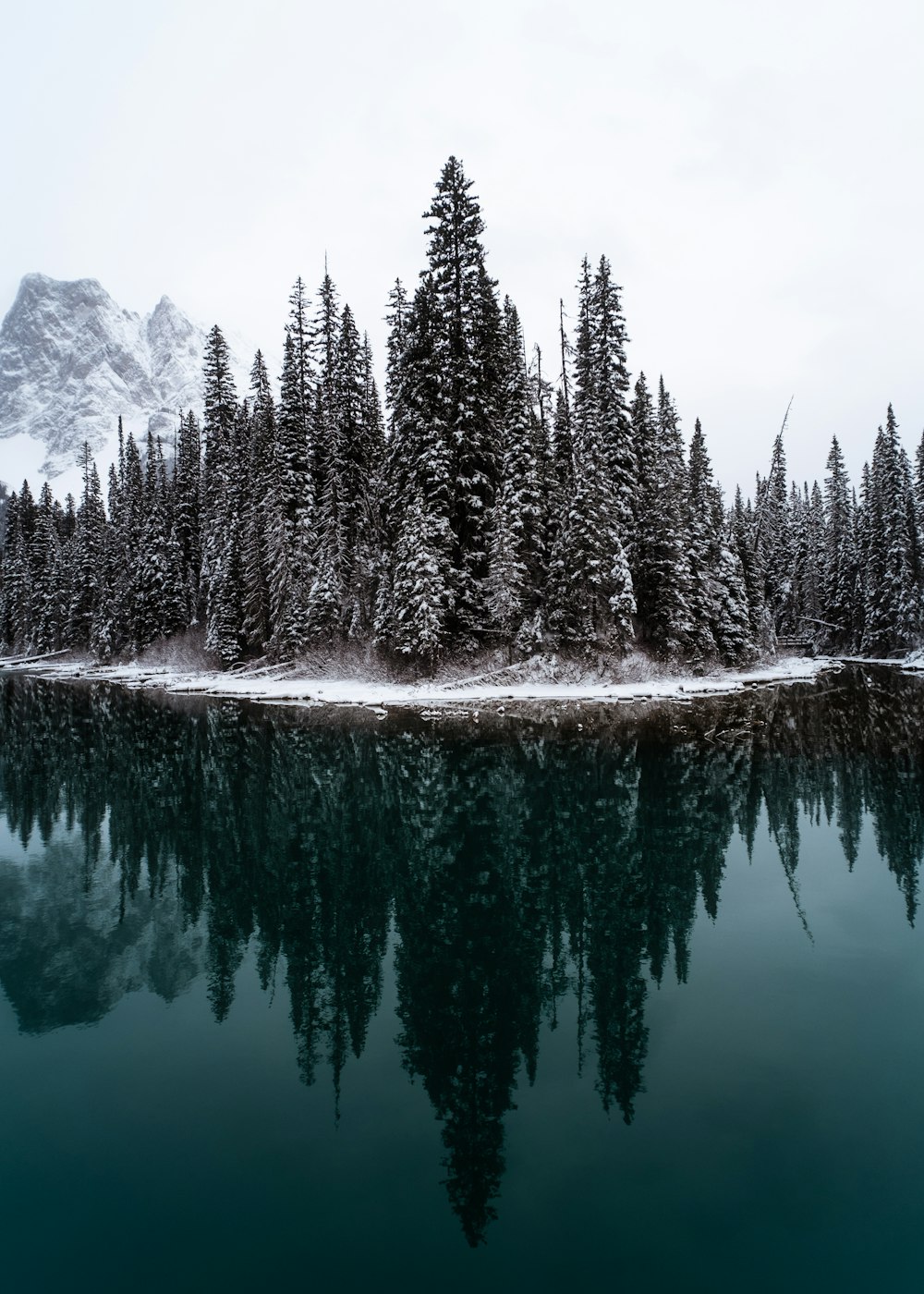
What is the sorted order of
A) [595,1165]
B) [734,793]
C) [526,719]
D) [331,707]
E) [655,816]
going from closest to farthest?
[595,1165] < [655,816] < [734,793] < [526,719] < [331,707]

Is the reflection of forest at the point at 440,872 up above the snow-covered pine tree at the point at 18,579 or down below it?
below

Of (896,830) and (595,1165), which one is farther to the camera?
(896,830)

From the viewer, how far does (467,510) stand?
35406 millimetres

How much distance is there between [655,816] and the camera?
1416cm

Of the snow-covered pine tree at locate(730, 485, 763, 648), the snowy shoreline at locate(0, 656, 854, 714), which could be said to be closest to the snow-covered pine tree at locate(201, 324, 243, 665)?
the snowy shoreline at locate(0, 656, 854, 714)

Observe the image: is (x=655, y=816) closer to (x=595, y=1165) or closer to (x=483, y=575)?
(x=595, y=1165)

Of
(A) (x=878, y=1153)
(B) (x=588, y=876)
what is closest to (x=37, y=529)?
(B) (x=588, y=876)

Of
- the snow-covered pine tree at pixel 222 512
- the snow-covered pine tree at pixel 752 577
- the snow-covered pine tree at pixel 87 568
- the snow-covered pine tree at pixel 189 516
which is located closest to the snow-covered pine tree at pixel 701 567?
the snow-covered pine tree at pixel 752 577

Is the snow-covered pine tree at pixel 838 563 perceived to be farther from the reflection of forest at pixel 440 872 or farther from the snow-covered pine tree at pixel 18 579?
the snow-covered pine tree at pixel 18 579

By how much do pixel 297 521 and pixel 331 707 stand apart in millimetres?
14820

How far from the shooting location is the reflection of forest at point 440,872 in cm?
740

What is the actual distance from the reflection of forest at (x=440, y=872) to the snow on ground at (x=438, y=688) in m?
8.27

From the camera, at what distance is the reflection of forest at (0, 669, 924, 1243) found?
7398 mm

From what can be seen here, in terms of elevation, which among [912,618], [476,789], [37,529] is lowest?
[476,789]
